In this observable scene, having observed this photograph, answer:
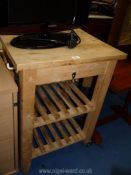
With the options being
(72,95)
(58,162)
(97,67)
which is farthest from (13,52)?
(58,162)

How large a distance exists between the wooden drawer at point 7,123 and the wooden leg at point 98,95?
0.54 metres

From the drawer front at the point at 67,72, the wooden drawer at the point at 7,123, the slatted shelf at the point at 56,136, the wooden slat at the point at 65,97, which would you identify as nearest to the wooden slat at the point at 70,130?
the slatted shelf at the point at 56,136

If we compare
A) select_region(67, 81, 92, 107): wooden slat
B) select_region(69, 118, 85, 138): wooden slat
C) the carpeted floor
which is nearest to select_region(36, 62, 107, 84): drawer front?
select_region(67, 81, 92, 107): wooden slat

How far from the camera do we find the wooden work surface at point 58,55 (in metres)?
0.79

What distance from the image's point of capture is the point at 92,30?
175 centimetres

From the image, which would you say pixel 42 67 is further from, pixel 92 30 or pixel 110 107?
pixel 110 107

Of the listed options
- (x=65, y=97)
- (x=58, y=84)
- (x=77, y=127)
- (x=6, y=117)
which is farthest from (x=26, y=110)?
(x=77, y=127)

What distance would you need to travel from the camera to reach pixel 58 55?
88 centimetres

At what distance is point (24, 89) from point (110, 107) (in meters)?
1.29

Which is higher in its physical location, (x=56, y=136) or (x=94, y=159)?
(x=56, y=136)

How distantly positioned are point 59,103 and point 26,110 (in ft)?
1.05

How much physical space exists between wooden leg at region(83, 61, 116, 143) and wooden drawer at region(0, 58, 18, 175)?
1.76 ft

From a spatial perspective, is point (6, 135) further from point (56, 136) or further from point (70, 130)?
point (70, 130)

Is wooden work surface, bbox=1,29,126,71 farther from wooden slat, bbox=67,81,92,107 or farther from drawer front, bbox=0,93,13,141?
wooden slat, bbox=67,81,92,107
